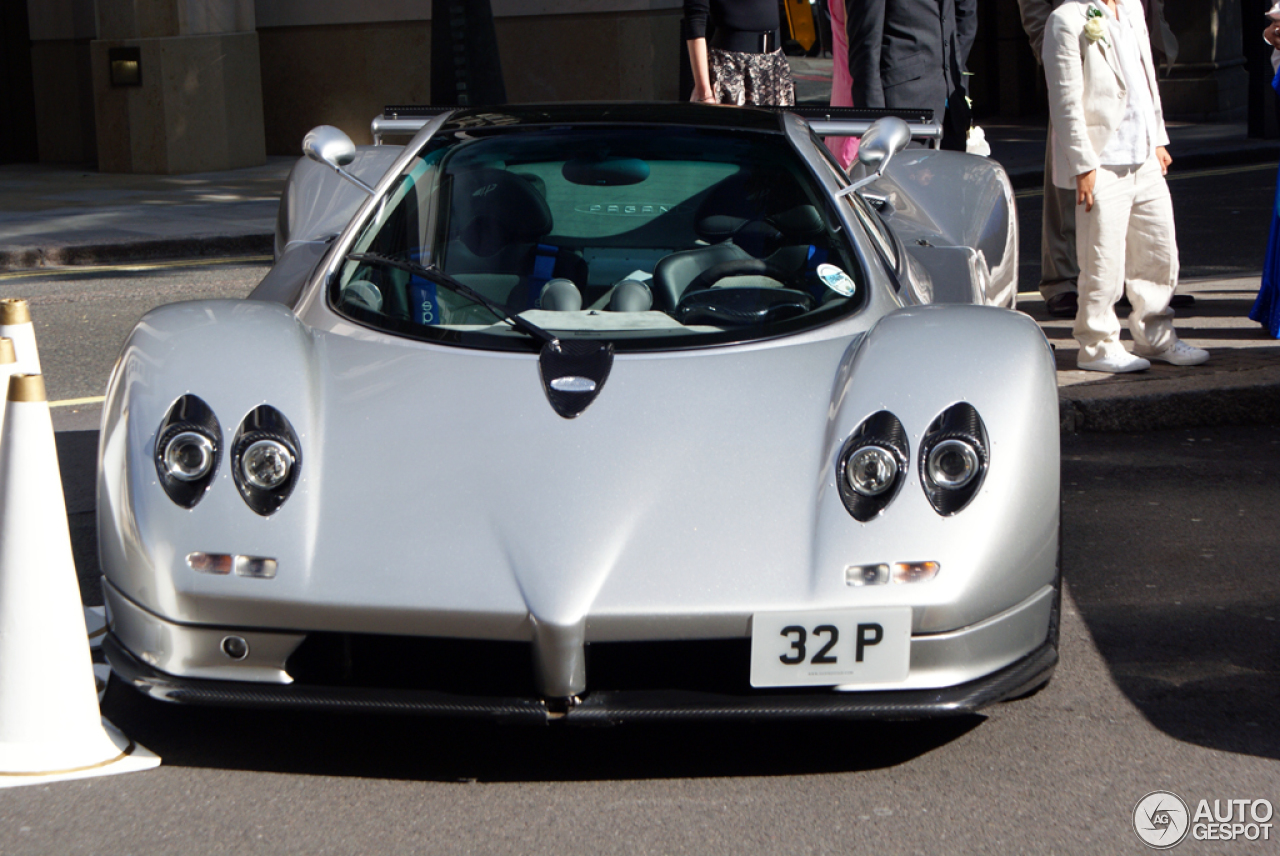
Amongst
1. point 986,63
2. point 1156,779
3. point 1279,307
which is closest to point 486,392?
point 1156,779

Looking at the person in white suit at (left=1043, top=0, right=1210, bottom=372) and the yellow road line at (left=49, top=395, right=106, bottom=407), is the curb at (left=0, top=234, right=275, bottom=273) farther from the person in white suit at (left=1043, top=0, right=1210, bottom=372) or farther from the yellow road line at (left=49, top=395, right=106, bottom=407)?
the person in white suit at (left=1043, top=0, right=1210, bottom=372)

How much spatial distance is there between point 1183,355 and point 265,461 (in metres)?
4.14

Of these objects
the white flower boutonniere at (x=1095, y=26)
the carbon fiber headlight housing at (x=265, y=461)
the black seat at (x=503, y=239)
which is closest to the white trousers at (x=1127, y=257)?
the white flower boutonniere at (x=1095, y=26)

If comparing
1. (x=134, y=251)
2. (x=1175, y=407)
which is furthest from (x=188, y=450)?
(x=134, y=251)

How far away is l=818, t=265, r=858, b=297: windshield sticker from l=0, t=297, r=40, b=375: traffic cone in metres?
1.89

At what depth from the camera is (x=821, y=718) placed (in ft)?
9.12

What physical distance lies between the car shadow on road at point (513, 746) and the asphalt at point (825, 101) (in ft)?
9.23

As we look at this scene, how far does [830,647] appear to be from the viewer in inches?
109

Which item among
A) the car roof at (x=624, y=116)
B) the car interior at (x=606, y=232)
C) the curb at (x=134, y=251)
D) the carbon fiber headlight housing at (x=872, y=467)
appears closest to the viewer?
the carbon fiber headlight housing at (x=872, y=467)

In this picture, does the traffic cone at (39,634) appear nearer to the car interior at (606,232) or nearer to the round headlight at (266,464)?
the round headlight at (266,464)

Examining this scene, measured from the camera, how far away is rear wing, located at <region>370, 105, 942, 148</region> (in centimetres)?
527

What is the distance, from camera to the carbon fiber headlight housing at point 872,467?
2.97m

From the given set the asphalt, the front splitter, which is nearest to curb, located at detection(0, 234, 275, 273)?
the asphalt

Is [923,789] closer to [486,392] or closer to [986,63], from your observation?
[486,392]
